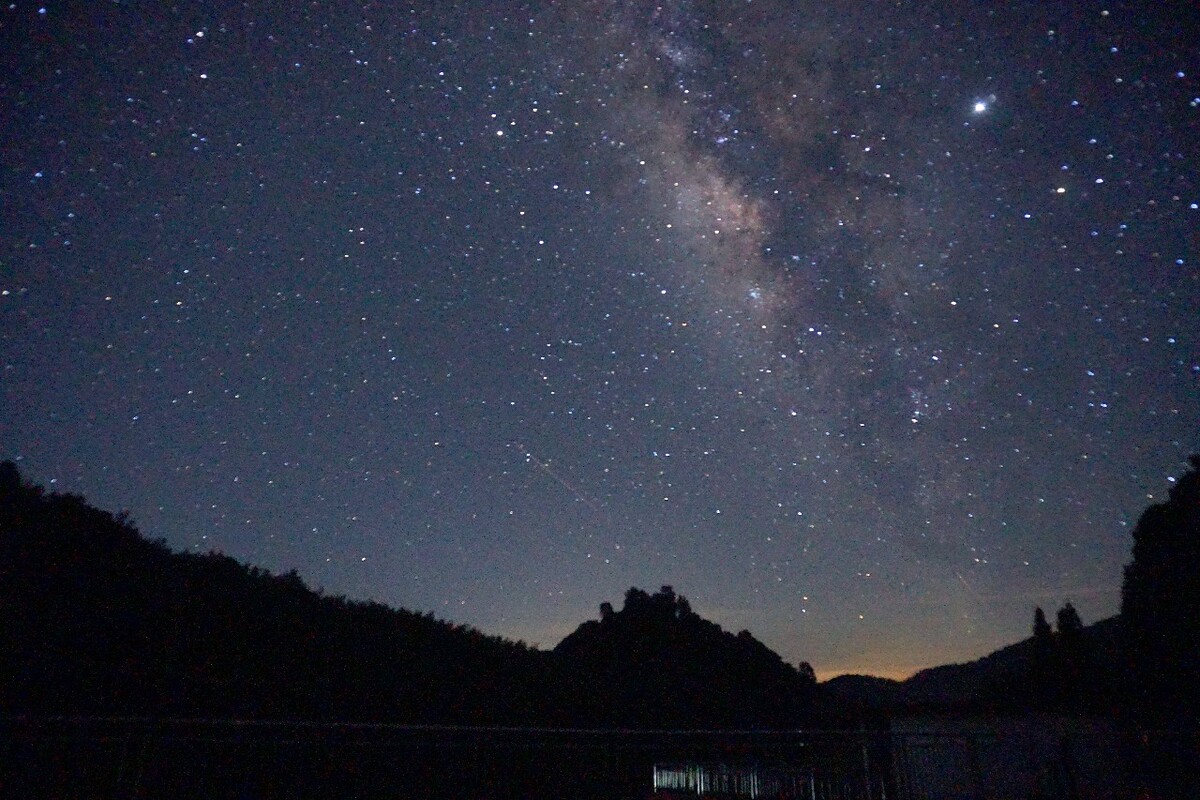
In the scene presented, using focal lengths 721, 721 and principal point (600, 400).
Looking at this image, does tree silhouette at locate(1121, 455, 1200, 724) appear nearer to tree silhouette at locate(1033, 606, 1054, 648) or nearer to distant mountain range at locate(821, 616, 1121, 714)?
distant mountain range at locate(821, 616, 1121, 714)

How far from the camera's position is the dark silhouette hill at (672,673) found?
42.3ft

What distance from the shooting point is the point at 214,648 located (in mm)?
7152

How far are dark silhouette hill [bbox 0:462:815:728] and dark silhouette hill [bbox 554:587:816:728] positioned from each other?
23 centimetres

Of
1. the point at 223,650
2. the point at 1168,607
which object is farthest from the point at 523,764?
the point at 1168,607

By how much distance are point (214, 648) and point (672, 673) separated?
12.2 metres

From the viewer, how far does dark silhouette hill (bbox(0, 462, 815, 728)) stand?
5.87 metres

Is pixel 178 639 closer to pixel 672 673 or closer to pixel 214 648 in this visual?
pixel 214 648

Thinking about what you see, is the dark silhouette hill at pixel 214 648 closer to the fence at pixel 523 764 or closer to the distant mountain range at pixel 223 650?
the distant mountain range at pixel 223 650

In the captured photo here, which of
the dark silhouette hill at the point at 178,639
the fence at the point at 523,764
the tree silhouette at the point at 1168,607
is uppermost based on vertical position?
the tree silhouette at the point at 1168,607

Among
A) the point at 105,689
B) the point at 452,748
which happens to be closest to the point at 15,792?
the point at 105,689

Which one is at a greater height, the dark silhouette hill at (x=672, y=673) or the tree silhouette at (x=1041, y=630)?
the tree silhouette at (x=1041, y=630)

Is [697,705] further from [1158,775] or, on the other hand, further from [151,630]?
[151,630]

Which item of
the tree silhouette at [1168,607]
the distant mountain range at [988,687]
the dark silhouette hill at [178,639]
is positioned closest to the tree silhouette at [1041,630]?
the distant mountain range at [988,687]

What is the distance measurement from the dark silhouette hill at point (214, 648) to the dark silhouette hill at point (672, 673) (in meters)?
0.23
